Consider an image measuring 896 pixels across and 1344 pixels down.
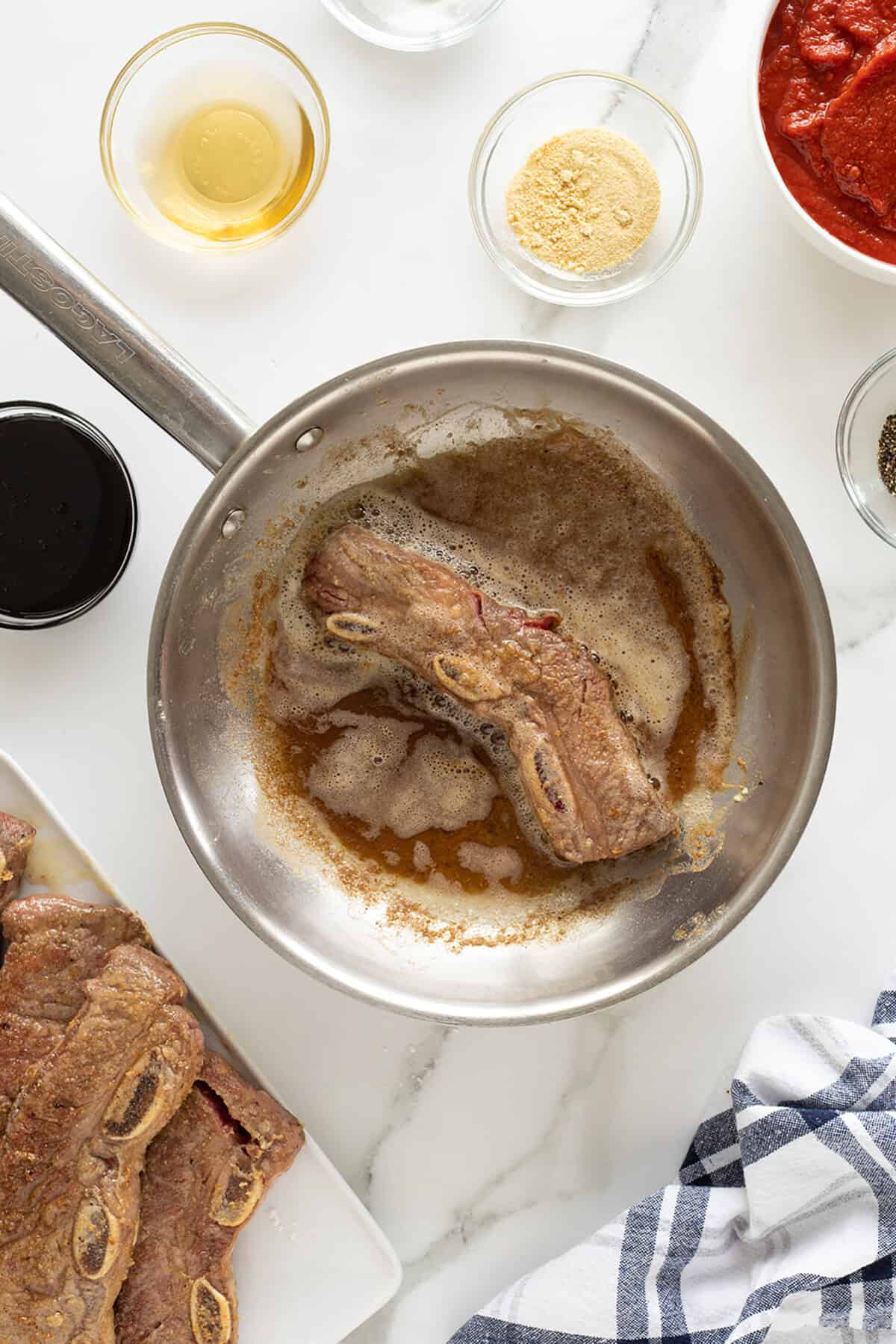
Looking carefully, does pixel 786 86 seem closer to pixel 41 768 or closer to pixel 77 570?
pixel 77 570

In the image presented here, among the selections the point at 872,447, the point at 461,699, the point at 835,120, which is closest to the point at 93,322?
the point at 461,699

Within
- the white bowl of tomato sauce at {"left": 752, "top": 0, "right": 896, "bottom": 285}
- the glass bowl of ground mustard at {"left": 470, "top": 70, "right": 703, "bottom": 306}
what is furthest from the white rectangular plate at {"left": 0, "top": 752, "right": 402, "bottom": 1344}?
the white bowl of tomato sauce at {"left": 752, "top": 0, "right": 896, "bottom": 285}

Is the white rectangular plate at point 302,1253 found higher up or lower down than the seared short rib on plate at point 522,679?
lower down

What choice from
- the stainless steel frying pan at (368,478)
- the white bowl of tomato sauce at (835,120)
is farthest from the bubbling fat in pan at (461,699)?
the white bowl of tomato sauce at (835,120)

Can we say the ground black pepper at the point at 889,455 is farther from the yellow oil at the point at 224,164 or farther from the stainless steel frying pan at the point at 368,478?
the yellow oil at the point at 224,164

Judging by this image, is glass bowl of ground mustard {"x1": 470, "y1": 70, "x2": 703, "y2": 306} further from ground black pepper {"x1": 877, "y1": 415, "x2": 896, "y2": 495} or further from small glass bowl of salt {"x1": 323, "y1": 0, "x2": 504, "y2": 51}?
ground black pepper {"x1": 877, "y1": 415, "x2": 896, "y2": 495}

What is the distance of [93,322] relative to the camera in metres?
1.54

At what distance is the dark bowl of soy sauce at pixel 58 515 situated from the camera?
188 centimetres

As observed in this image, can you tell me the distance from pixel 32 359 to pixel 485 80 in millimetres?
946

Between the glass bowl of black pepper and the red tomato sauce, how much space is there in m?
0.24

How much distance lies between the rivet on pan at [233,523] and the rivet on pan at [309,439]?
0.13 meters

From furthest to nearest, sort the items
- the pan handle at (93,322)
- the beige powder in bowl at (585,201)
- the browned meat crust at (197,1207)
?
the beige powder in bowl at (585,201) → the browned meat crust at (197,1207) → the pan handle at (93,322)

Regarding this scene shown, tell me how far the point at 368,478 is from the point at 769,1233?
4.84 feet

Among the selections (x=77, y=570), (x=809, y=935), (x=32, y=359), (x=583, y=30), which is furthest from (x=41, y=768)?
(x=583, y=30)
